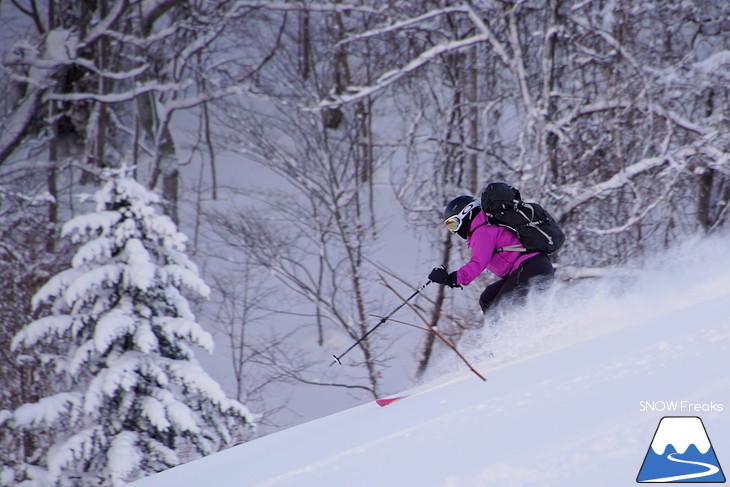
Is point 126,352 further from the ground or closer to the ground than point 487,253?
closer to the ground

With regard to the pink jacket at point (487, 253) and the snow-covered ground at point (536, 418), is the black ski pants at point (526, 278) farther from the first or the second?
the snow-covered ground at point (536, 418)

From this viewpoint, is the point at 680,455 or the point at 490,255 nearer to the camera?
the point at 680,455

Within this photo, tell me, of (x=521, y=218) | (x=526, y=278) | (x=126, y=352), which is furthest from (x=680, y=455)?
(x=126, y=352)

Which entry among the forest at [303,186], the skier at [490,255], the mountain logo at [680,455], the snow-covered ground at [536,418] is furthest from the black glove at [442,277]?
the mountain logo at [680,455]

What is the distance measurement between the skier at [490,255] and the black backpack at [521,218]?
7 cm

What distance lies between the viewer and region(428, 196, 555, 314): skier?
505 centimetres

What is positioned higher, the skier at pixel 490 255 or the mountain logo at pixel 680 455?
the skier at pixel 490 255

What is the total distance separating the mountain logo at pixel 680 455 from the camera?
3.00 m

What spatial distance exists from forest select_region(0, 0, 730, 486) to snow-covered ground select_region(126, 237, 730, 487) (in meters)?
0.97

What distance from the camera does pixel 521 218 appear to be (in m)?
5.10

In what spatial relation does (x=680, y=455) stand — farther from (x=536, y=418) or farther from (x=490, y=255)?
(x=490, y=255)

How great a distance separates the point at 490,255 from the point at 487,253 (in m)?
0.05

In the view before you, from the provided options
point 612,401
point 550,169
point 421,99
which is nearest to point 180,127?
point 421,99

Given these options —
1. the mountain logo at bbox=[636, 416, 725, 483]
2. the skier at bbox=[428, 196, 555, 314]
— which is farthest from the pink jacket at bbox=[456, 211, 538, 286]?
the mountain logo at bbox=[636, 416, 725, 483]
